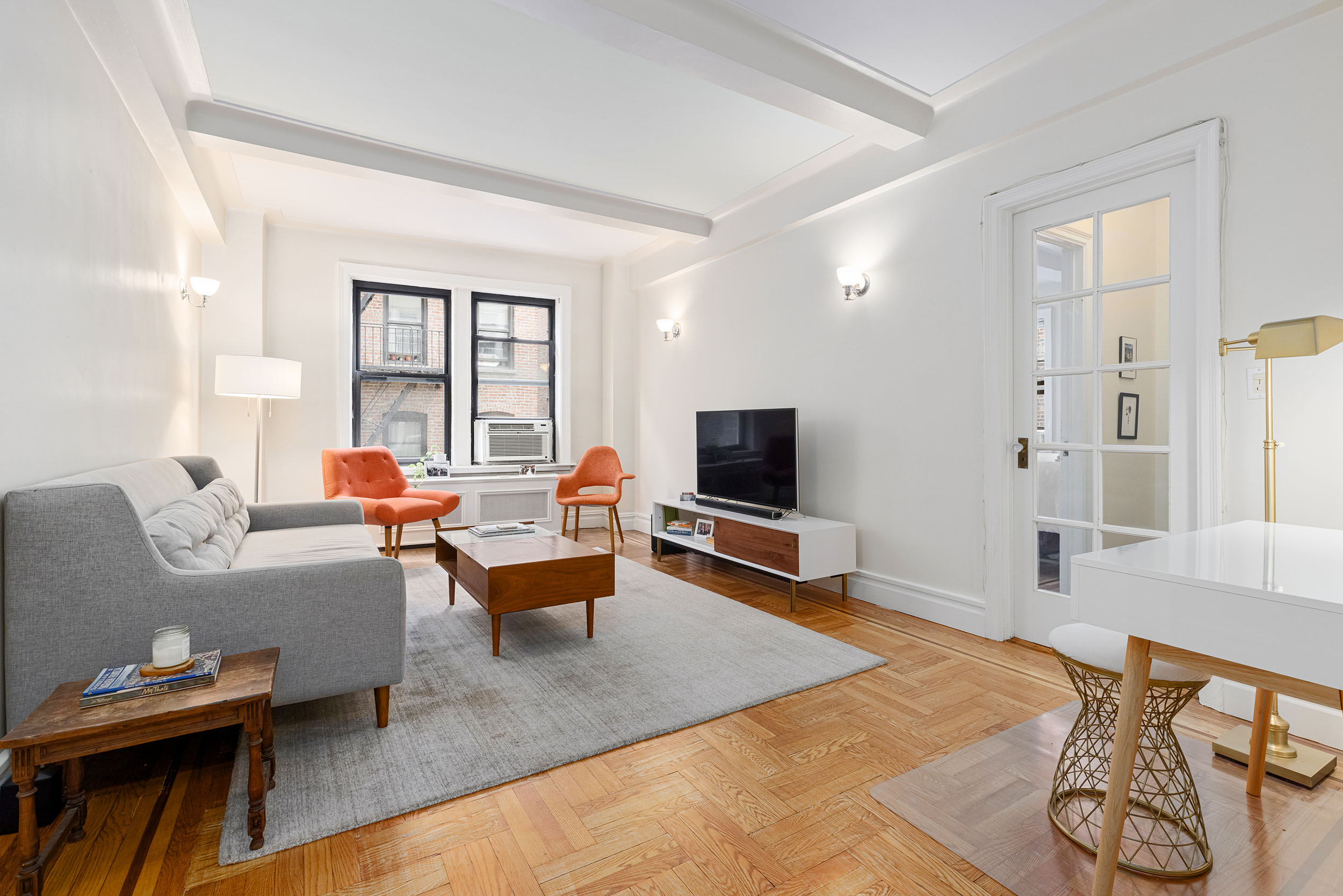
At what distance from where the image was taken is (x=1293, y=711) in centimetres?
212

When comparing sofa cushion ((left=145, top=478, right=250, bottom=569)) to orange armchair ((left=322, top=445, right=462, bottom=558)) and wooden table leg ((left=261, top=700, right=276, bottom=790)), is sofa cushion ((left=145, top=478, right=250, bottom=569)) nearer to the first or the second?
wooden table leg ((left=261, top=700, right=276, bottom=790))

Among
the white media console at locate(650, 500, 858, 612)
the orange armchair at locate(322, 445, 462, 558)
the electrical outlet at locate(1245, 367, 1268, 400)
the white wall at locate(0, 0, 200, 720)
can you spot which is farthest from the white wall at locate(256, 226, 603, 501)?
the electrical outlet at locate(1245, 367, 1268, 400)

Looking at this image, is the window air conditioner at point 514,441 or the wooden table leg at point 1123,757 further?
the window air conditioner at point 514,441

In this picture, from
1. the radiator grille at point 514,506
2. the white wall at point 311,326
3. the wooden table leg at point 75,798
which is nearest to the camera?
the wooden table leg at point 75,798

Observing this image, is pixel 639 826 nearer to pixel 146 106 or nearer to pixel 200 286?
pixel 146 106

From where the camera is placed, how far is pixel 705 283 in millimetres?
5359

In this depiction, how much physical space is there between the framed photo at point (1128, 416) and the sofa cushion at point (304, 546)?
Result: 3.07 metres

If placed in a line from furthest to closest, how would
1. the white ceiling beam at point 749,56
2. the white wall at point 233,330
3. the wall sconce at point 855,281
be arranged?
the white wall at point 233,330 → the wall sconce at point 855,281 → the white ceiling beam at point 749,56

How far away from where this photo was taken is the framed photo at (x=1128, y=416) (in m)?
2.65

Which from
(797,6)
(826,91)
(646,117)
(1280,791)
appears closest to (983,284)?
(826,91)

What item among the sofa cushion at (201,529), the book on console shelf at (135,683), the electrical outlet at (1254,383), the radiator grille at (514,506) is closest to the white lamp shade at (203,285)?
the sofa cushion at (201,529)

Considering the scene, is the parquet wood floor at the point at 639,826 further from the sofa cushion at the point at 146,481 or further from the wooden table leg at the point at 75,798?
the sofa cushion at the point at 146,481

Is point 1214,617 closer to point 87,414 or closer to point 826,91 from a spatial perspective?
point 826,91

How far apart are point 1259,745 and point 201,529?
11.5 ft
